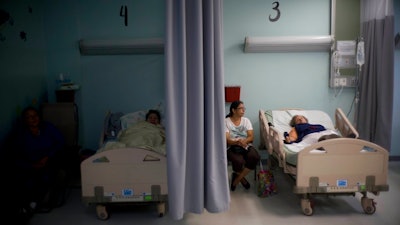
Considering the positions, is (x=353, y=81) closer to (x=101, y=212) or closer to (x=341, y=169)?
(x=341, y=169)

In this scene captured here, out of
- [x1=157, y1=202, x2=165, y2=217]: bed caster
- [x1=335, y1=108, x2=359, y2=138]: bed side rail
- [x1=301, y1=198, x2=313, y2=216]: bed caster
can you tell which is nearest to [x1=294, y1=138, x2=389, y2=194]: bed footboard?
[x1=301, y1=198, x2=313, y2=216]: bed caster

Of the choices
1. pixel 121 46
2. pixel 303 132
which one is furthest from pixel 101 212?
pixel 303 132

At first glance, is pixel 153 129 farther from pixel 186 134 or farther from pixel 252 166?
pixel 186 134

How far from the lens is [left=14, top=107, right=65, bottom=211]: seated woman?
3199mm

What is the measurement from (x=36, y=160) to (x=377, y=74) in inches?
163

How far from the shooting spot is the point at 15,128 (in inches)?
141

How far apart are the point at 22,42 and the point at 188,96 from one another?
8.63 feet

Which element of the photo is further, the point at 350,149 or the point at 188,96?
the point at 350,149

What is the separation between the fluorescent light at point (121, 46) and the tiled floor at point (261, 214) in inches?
74.3

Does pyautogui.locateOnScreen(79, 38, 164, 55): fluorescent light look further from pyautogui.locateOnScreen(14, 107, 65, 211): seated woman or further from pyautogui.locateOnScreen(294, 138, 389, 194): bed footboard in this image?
pyautogui.locateOnScreen(294, 138, 389, 194): bed footboard

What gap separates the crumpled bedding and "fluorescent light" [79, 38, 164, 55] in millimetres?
1013

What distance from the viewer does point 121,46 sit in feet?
13.6

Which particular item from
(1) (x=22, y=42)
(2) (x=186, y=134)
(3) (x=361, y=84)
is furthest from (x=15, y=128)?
(3) (x=361, y=84)

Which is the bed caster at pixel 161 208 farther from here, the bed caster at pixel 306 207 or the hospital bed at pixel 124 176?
the bed caster at pixel 306 207
